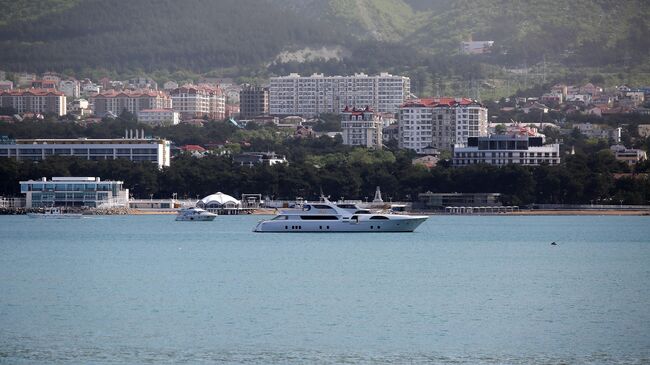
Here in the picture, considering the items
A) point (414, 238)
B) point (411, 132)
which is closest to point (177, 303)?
point (414, 238)

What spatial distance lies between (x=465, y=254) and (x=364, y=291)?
17059 mm

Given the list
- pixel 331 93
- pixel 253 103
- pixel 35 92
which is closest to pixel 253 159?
pixel 253 103

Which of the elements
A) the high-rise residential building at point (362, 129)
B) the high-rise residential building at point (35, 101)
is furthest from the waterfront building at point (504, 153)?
the high-rise residential building at point (35, 101)

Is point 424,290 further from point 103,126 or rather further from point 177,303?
point 103,126

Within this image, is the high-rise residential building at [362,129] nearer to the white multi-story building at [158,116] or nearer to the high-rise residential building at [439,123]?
the high-rise residential building at [439,123]

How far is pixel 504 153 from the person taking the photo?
125375 millimetres

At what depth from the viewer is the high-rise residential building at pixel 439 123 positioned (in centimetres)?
15312

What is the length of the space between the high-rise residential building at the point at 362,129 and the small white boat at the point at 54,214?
54.2 metres

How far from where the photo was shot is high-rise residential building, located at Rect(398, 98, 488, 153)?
502 ft

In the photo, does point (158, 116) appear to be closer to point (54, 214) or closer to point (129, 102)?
point (129, 102)

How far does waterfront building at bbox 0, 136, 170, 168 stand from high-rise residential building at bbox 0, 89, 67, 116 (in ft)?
196

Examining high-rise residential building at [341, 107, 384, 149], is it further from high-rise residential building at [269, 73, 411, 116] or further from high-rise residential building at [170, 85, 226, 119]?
high-rise residential building at [170, 85, 226, 119]

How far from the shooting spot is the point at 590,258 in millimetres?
55531

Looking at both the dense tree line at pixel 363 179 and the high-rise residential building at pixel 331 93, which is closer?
the dense tree line at pixel 363 179
